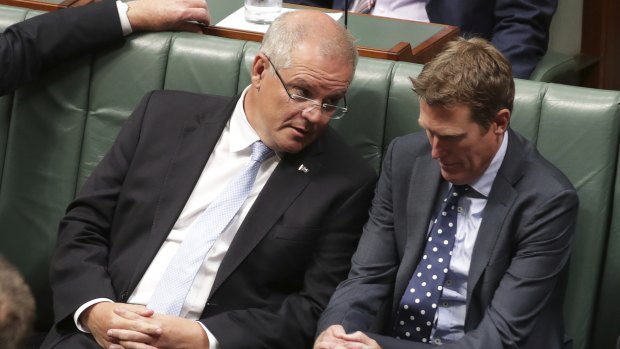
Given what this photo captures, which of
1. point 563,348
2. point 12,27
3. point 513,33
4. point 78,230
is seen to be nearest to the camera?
point 563,348

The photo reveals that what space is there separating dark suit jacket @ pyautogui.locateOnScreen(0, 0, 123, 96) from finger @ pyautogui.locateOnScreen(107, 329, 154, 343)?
794mm

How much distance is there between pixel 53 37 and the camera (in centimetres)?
291

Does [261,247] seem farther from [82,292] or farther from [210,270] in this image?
[82,292]

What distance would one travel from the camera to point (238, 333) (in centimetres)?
253

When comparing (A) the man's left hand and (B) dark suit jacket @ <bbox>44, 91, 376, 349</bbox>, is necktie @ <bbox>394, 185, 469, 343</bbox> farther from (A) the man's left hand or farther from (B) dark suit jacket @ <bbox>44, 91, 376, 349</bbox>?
(A) the man's left hand

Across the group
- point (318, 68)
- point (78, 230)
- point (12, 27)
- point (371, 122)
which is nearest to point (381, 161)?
point (371, 122)

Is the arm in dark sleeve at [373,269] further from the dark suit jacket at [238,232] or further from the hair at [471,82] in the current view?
the hair at [471,82]

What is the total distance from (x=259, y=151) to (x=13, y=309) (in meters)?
0.89

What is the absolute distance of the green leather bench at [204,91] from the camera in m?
2.57

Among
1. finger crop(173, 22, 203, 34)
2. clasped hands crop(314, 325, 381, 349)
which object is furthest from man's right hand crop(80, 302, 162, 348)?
finger crop(173, 22, 203, 34)

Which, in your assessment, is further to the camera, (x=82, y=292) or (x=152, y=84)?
(x=152, y=84)

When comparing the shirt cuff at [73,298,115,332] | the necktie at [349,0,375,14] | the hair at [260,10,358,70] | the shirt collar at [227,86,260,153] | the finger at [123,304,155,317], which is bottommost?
the shirt cuff at [73,298,115,332]

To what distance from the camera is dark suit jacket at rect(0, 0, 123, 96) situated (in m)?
2.89

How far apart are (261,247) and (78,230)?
469 millimetres
